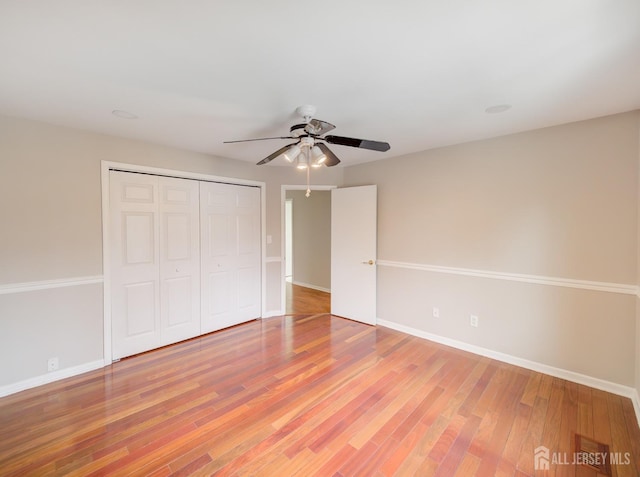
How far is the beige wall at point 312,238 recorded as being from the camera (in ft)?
19.6

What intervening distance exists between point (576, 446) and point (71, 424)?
3534 mm

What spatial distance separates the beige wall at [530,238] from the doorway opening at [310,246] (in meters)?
2.29

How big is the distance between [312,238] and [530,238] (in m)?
4.19

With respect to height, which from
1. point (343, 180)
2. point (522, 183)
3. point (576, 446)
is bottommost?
point (576, 446)

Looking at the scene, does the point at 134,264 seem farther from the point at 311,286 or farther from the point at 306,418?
the point at 311,286

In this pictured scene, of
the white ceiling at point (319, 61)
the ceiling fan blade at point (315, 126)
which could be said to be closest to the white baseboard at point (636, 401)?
the white ceiling at point (319, 61)

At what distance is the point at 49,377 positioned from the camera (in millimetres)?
2551

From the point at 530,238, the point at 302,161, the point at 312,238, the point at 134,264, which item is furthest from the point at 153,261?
the point at 530,238

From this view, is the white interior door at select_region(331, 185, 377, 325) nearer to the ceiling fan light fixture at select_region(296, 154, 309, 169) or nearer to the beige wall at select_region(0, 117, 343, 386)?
the ceiling fan light fixture at select_region(296, 154, 309, 169)

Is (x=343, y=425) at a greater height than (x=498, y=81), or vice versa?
(x=498, y=81)

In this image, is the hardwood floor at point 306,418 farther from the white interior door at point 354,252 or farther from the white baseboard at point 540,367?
the white interior door at point 354,252

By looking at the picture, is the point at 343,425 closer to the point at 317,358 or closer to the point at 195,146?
the point at 317,358

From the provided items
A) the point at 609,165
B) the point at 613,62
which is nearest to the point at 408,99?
the point at 613,62

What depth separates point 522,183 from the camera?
2.81 metres
